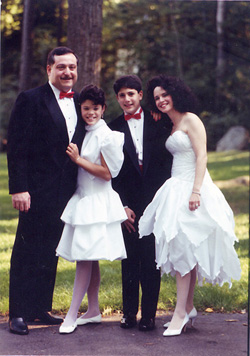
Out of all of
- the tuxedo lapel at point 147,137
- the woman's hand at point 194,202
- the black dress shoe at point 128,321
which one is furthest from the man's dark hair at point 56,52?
the black dress shoe at point 128,321

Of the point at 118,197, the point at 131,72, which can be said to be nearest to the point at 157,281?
the point at 118,197

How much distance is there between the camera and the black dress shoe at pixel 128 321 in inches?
165

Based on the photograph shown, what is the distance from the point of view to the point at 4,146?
412 cm

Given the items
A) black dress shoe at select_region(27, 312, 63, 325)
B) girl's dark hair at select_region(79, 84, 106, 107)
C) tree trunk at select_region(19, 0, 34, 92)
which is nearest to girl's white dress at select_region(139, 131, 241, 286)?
girl's dark hair at select_region(79, 84, 106, 107)

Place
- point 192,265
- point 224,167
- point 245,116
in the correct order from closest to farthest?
point 192,265
point 245,116
point 224,167

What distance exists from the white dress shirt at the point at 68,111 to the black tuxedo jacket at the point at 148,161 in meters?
0.32

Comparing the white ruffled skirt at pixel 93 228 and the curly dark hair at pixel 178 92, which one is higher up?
the curly dark hair at pixel 178 92

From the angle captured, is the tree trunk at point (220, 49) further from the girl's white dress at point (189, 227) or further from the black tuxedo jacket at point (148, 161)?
the girl's white dress at point (189, 227)

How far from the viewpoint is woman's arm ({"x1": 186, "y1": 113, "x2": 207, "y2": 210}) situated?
389cm

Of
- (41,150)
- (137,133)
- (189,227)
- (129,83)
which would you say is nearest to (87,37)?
(129,83)

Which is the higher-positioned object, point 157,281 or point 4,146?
point 4,146

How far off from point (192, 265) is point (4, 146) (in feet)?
5.65

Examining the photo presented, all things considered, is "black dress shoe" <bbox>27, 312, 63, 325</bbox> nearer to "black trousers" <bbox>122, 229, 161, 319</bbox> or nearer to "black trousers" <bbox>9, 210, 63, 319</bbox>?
"black trousers" <bbox>9, 210, 63, 319</bbox>

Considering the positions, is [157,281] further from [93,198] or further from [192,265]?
[93,198]
